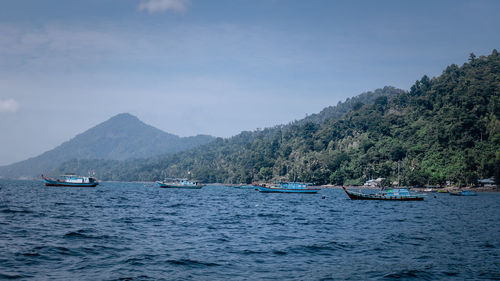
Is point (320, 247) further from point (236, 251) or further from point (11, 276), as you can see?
point (11, 276)

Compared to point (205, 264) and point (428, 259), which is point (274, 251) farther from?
point (428, 259)

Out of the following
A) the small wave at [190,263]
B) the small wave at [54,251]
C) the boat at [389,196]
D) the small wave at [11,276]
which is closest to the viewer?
the small wave at [11,276]

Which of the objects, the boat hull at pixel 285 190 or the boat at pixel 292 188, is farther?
the boat at pixel 292 188

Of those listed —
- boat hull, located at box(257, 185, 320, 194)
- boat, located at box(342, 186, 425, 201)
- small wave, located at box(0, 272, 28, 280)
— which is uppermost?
small wave, located at box(0, 272, 28, 280)

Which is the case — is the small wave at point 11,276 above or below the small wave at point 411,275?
above

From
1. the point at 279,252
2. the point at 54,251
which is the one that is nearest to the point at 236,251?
the point at 279,252

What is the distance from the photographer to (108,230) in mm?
34688

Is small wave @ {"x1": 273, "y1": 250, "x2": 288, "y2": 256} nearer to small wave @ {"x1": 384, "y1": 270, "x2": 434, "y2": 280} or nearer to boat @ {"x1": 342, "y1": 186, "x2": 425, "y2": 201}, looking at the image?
small wave @ {"x1": 384, "y1": 270, "x2": 434, "y2": 280}

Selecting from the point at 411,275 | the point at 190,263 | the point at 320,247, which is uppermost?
the point at 190,263

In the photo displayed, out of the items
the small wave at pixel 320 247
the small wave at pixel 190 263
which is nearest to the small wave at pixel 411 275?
the small wave at pixel 320 247

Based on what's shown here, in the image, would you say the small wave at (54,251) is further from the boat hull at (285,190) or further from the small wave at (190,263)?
the boat hull at (285,190)

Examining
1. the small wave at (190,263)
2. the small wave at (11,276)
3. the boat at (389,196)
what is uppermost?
the small wave at (11,276)

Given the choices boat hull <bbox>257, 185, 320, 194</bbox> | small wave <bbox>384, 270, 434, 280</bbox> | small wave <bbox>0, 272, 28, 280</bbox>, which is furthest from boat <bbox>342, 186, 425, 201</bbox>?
small wave <bbox>0, 272, 28, 280</bbox>

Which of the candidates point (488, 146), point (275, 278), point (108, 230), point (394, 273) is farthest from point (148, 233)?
point (488, 146)
